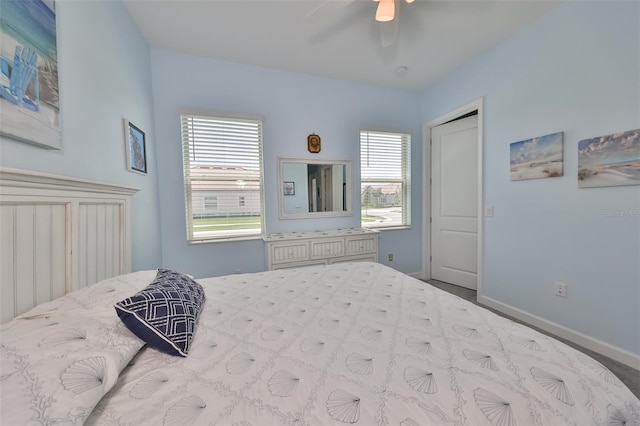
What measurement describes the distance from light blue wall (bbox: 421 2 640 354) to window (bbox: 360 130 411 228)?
1042mm

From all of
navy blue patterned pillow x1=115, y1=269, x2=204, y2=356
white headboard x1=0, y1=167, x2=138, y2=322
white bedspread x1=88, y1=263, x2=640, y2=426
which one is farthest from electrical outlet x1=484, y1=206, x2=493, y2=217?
white headboard x1=0, y1=167, x2=138, y2=322

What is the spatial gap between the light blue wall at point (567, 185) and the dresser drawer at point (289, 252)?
200cm

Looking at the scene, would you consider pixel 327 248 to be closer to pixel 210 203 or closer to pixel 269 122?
pixel 210 203

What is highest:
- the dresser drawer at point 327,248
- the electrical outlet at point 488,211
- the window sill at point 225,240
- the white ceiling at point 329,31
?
the white ceiling at point 329,31

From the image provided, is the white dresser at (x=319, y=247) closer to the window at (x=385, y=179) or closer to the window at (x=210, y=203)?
the window at (x=385, y=179)

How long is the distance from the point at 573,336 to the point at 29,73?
146 inches

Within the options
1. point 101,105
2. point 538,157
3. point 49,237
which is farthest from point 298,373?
point 538,157

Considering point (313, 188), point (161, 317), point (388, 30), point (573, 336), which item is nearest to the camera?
point (161, 317)

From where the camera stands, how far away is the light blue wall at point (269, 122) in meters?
2.60

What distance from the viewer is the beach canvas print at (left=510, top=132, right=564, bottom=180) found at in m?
2.08

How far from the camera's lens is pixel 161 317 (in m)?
0.93

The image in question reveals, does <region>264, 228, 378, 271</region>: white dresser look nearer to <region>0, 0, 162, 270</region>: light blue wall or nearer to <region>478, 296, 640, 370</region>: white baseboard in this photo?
<region>0, 0, 162, 270</region>: light blue wall

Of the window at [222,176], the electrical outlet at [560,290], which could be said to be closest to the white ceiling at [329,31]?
the window at [222,176]

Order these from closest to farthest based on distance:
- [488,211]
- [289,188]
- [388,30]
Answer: [388,30]
[488,211]
[289,188]
